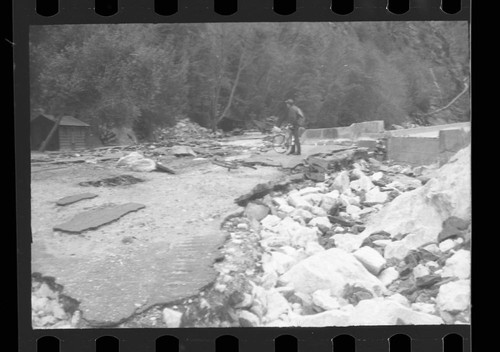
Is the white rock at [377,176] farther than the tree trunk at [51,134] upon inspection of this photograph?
Yes

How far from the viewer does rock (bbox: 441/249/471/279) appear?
3727mm

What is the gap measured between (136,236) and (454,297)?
243 centimetres

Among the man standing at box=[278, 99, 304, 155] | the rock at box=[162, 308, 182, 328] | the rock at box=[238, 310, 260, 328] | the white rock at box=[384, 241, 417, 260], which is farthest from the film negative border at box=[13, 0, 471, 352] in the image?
the man standing at box=[278, 99, 304, 155]

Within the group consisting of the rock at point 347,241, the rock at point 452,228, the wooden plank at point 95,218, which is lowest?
the rock at point 347,241

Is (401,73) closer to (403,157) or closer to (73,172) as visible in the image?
(403,157)

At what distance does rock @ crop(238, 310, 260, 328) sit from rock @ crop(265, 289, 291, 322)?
0.28 feet

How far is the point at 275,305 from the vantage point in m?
3.64

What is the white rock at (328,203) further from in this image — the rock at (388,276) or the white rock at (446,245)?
the white rock at (446,245)

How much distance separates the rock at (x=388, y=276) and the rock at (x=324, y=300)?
40 centimetres

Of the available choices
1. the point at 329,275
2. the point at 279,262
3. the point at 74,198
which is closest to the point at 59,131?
the point at 74,198

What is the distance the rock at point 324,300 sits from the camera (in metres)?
3.64

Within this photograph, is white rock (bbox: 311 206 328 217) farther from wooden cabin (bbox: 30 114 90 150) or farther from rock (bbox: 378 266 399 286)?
wooden cabin (bbox: 30 114 90 150)

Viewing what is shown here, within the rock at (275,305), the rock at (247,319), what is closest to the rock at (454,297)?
the rock at (275,305)

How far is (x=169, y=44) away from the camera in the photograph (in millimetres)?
3771
